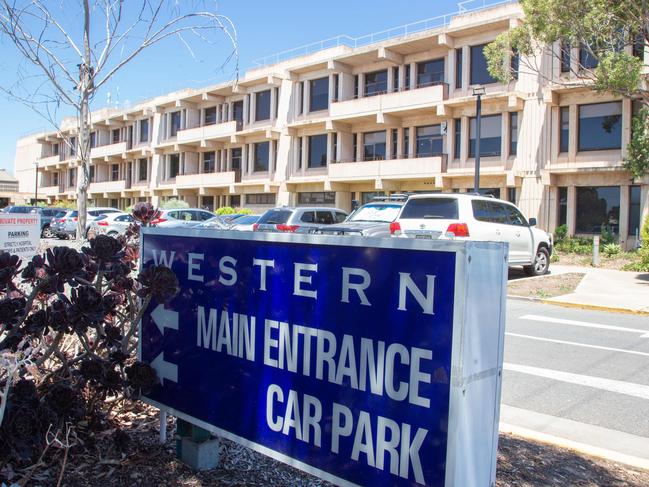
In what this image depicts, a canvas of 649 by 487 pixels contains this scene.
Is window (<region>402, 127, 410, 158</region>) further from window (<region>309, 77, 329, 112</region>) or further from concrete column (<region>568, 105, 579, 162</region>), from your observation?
concrete column (<region>568, 105, 579, 162</region>)

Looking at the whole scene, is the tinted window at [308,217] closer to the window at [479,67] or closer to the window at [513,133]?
the window at [513,133]

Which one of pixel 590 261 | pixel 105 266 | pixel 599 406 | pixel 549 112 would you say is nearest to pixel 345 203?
pixel 549 112

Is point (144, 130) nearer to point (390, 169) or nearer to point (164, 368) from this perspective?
point (390, 169)

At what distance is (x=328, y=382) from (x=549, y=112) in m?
26.5

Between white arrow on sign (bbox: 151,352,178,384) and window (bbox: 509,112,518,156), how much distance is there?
2633cm

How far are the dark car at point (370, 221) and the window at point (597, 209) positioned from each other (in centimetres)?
1472

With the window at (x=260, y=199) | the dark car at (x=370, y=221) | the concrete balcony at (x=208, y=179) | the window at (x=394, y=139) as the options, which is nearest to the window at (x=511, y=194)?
the window at (x=394, y=139)

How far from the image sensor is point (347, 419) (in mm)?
2334

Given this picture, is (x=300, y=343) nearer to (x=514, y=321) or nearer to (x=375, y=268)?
(x=375, y=268)

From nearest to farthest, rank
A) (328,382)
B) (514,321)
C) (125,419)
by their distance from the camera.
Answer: (328,382), (125,419), (514,321)

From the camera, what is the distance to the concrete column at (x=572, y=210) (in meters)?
26.2

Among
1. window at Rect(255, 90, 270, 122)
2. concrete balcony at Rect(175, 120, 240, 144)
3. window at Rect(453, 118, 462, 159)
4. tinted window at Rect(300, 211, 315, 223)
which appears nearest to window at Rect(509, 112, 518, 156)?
window at Rect(453, 118, 462, 159)

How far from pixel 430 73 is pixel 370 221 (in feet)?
62.8

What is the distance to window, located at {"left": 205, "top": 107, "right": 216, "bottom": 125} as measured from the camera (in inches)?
1741
